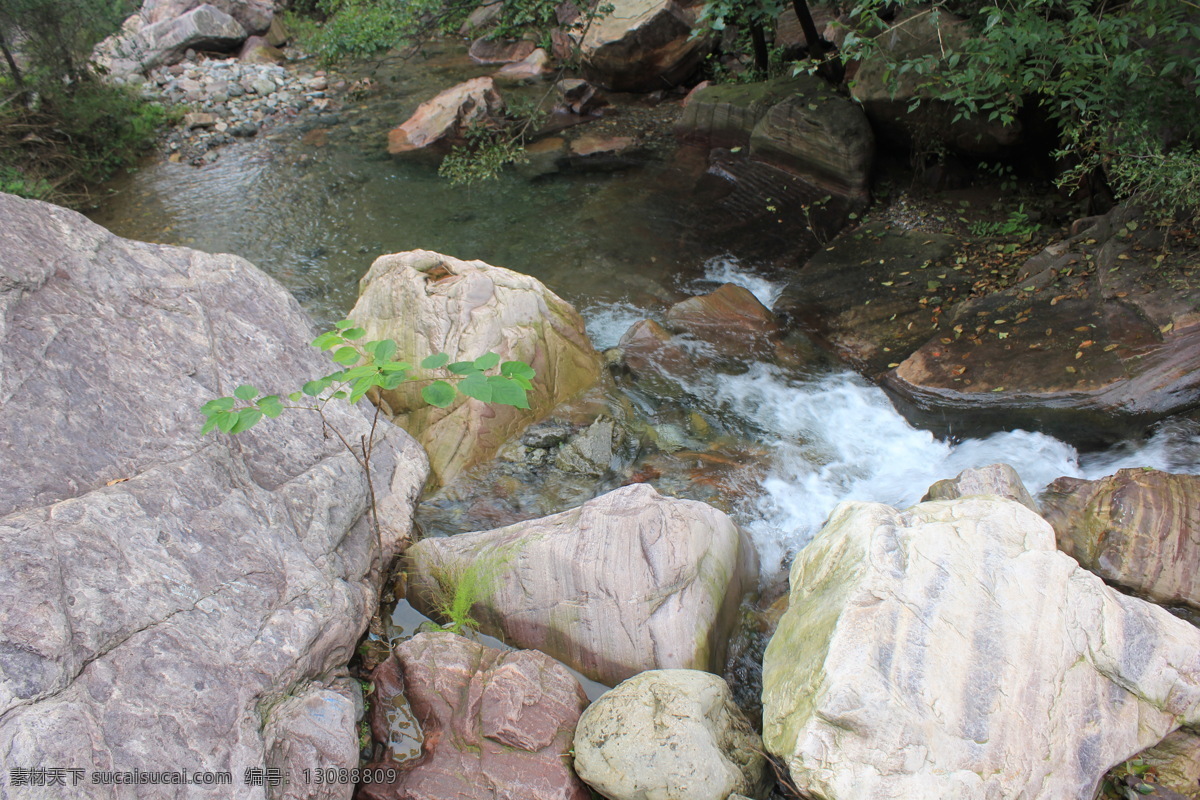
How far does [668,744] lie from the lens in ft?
9.64

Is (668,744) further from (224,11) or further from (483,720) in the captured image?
(224,11)

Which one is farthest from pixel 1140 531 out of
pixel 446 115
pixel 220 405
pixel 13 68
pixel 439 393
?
pixel 13 68

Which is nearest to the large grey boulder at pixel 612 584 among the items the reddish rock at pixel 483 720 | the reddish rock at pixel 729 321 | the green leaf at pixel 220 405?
the reddish rock at pixel 483 720

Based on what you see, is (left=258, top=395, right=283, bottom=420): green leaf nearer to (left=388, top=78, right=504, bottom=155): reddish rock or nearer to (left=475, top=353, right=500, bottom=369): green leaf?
(left=475, top=353, right=500, bottom=369): green leaf

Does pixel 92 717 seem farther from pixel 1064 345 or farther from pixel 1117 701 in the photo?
pixel 1064 345

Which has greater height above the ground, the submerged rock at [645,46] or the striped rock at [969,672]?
the submerged rock at [645,46]

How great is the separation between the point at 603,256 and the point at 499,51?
8550 millimetres

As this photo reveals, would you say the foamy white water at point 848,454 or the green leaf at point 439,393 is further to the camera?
the foamy white water at point 848,454

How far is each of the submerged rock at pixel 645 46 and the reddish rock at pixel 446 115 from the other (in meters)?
1.80

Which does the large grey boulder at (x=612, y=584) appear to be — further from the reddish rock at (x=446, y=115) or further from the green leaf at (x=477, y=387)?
the reddish rock at (x=446, y=115)

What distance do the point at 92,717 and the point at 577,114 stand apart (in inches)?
427

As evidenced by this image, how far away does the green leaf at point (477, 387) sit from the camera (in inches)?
104

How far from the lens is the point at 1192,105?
511 cm

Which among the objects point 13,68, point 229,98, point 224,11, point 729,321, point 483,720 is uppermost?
point 224,11
